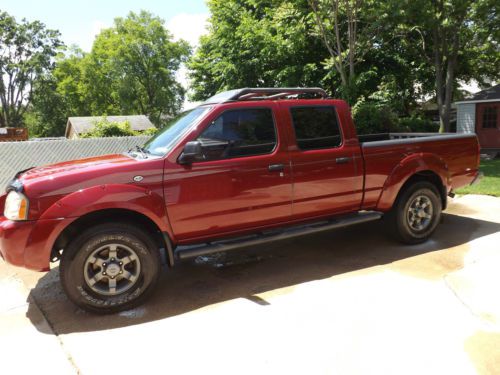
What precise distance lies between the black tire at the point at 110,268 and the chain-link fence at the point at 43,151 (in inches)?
248

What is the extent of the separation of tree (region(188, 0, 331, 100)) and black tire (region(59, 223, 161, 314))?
1385cm

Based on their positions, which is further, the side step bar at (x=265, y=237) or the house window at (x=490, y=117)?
the house window at (x=490, y=117)

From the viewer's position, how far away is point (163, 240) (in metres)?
4.20

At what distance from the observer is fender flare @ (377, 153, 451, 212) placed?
519 cm

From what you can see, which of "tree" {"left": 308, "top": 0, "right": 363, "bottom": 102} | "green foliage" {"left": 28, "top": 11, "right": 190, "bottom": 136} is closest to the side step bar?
"tree" {"left": 308, "top": 0, "right": 363, "bottom": 102}

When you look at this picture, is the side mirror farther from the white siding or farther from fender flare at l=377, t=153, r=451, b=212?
the white siding

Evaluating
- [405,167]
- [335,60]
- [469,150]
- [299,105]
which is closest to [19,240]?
[299,105]

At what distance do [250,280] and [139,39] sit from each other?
4833 centimetres

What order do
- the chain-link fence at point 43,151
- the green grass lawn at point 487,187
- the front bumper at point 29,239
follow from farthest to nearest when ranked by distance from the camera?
1. the chain-link fence at point 43,151
2. the green grass lawn at point 487,187
3. the front bumper at point 29,239

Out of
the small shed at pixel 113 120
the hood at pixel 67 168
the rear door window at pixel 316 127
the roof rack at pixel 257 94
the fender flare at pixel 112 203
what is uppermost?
the small shed at pixel 113 120

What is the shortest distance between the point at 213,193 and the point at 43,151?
6984mm

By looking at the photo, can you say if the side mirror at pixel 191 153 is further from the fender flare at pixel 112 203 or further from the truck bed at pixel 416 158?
the truck bed at pixel 416 158

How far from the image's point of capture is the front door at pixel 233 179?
13.4 feet

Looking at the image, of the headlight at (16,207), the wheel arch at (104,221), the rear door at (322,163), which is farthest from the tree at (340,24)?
the headlight at (16,207)
